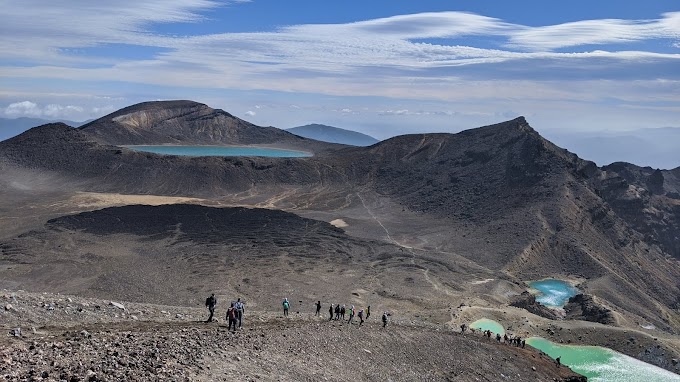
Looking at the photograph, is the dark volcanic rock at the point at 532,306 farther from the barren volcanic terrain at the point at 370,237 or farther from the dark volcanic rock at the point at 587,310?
the dark volcanic rock at the point at 587,310

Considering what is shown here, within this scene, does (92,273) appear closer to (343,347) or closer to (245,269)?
(245,269)

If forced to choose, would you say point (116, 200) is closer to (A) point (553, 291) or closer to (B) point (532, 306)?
(A) point (553, 291)

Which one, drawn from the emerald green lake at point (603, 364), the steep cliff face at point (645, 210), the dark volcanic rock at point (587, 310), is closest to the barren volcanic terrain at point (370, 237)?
the dark volcanic rock at point (587, 310)

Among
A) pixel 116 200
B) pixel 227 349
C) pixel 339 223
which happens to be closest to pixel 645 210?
pixel 339 223

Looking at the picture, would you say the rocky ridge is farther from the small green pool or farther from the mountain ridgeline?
the mountain ridgeline

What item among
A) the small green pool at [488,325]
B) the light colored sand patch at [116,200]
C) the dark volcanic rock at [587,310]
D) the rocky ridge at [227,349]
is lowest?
the dark volcanic rock at [587,310]

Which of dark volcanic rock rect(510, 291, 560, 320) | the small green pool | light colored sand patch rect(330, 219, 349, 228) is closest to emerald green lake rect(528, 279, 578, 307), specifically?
dark volcanic rock rect(510, 291, 560, 320)
